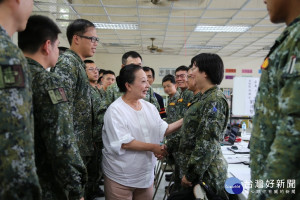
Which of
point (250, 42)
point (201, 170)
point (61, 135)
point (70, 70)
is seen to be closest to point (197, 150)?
point (201, 170)

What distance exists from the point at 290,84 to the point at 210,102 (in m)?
0.82

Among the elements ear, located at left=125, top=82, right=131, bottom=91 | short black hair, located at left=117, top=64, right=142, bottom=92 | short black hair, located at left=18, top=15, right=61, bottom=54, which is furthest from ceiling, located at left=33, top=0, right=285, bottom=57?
short black hair, located at left=18, top=15, right=61, bottom=54

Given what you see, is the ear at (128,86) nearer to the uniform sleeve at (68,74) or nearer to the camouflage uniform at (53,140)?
the uniform sleeve at (68,74)

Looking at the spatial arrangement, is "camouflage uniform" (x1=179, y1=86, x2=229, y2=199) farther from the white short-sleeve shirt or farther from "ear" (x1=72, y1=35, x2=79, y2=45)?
"ear" (x1=72, y1=35, x2=79, y2=45)

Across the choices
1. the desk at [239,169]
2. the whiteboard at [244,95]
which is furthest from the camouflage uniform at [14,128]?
the whiteboard at [244,95]

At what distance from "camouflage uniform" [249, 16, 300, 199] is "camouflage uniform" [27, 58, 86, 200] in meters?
0.78

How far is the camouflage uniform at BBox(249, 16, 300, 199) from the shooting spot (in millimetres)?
587

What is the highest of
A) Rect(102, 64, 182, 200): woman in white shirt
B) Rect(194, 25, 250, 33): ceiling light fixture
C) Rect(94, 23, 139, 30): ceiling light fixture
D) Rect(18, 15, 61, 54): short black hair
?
Rect(94, 23, 139, 30): ceiling light fixture

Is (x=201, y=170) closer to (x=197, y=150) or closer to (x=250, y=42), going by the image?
(x=197, y=150)

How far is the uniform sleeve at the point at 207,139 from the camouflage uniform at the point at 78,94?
0.80m

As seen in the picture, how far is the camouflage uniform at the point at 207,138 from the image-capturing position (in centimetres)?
138

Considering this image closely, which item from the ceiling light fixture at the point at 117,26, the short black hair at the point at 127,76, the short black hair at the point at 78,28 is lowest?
the short black hair at the point at 127,76

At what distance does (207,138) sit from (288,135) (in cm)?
81

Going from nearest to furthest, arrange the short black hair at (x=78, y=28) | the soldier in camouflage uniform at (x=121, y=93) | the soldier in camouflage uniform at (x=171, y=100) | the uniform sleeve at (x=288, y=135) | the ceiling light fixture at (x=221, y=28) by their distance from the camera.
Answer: the uniform sleeve at (x=288, y=135) < the short black hair at (x=78, y=28) < the soldier in camouflage uniform at (x=121, y=93) < the soldier in camouflage uniform at (x=171, y=100) < the ceiling light fixture at (x=221, y=28)
